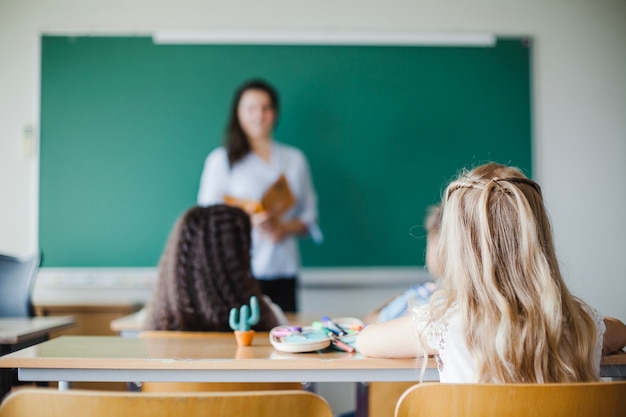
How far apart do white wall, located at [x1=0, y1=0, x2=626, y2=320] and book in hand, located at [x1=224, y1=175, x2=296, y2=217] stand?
1.16m

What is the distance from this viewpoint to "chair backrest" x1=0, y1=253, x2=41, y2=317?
8.36 feet

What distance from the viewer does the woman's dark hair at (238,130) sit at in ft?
10.6

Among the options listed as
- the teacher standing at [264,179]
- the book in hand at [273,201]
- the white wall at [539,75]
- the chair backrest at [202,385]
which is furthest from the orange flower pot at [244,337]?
the white wall at [539,75]

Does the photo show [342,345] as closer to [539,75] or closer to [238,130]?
[238,130]

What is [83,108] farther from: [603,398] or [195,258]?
[603,398]

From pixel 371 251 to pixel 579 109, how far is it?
1.68m

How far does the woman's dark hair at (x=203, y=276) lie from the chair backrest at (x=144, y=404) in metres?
0.82

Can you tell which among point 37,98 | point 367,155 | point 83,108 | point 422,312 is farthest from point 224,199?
point 422,312

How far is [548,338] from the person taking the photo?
1118 millimetres

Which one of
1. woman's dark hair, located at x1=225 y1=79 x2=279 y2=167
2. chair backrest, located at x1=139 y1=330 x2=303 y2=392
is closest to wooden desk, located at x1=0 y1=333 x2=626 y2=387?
chair backrest, located at x1=139 y1=330 x2=303 y2=392

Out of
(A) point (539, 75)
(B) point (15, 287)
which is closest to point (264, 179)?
(B) point (15, 287)

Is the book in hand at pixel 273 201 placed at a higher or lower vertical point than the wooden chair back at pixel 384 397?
higher

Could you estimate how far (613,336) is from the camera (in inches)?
A: 52.4

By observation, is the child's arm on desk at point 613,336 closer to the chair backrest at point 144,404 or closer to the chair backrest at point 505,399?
the chair backrest at point 505,399
